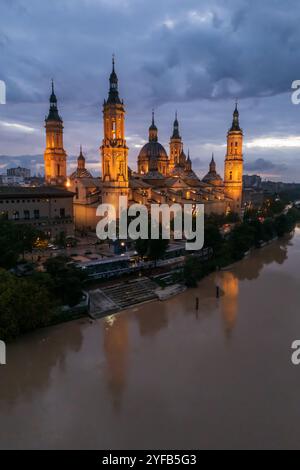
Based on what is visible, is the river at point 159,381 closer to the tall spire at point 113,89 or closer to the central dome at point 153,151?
the tall spire at point 113,89

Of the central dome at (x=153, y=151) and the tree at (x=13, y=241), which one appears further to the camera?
the central dome at (x=153, y=151)

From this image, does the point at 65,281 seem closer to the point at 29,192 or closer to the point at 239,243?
the point at 29,192

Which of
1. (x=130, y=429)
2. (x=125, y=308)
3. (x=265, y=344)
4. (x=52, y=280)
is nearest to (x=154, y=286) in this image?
(x=125, y=308)

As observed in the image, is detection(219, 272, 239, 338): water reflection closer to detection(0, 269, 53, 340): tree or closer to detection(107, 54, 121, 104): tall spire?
detection(0, 269, 53, 340): tree

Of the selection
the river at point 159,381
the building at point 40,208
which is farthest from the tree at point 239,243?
the building at point 40,208

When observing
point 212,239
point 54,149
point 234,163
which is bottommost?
point 212,239

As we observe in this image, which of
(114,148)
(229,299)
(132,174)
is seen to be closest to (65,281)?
(229,299)

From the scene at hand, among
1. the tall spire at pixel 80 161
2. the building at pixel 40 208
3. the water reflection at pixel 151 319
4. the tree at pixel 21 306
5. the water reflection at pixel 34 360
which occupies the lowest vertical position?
the water reflection at pixel 34 360
